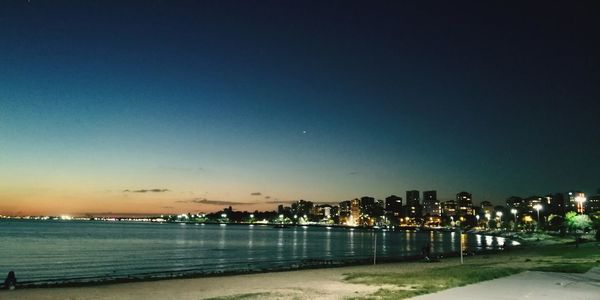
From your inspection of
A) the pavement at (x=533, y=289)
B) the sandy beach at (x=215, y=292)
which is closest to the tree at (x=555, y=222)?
the pavement at (x=533, y=289)

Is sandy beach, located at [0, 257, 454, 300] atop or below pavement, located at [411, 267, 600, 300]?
below

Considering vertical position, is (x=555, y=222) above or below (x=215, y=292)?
above

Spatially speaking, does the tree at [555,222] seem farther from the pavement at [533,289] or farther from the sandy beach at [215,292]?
the sandy beach at [215,292]

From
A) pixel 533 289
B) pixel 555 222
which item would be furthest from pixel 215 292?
pixel 555 222

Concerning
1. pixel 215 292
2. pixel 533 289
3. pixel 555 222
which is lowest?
pixel 215 292

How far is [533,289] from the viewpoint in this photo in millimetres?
18031

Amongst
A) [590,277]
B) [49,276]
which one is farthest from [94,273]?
[590,277]

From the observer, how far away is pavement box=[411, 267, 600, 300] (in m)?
16.4

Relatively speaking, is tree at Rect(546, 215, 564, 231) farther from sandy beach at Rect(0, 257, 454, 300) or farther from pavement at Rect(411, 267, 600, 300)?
sandy beach at Rect(0, 257, 454, 300)

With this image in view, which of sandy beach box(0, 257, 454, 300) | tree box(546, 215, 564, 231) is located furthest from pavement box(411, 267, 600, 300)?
tree box(546, 215, 564, 231)

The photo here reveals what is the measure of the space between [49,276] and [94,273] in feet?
13.0

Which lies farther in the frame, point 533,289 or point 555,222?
point 555,222

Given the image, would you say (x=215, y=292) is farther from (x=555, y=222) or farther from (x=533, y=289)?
(x=555, y=222)

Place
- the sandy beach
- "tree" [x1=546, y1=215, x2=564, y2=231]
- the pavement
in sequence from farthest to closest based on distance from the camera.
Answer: "tree" [x1=546, y1=215, x2=564, y2=231]
the sandy beach
the pavement
